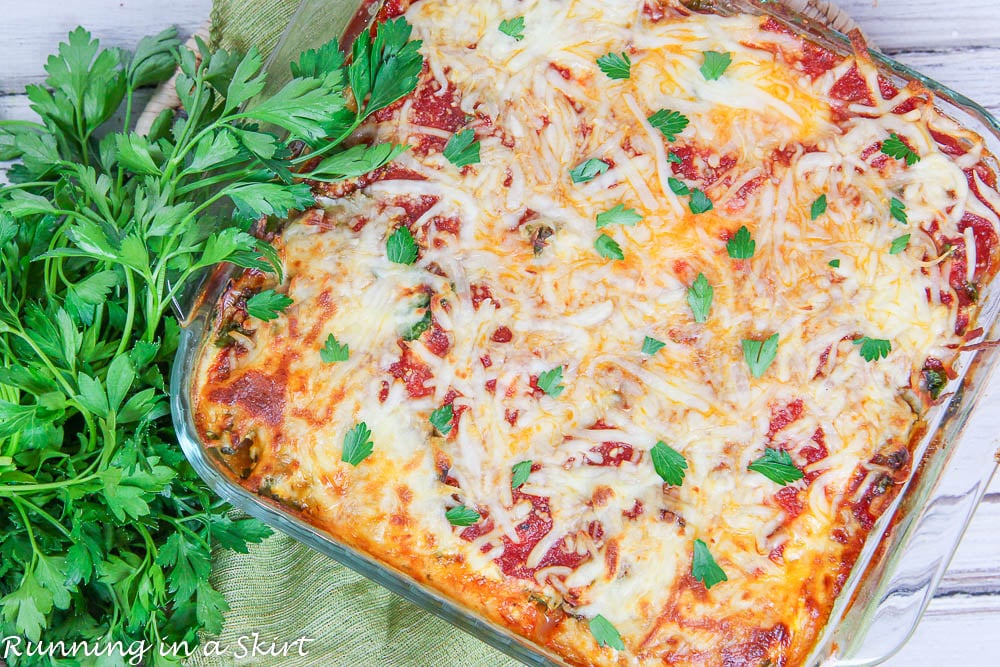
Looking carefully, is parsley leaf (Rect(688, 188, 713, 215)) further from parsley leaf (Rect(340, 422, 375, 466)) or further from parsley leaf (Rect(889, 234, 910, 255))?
parsley leaf (Rect(340, 422, 375, 466))

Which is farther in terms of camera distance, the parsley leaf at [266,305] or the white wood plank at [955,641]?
the white wood plank at [955,641]

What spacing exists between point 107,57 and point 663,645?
6.67 ft

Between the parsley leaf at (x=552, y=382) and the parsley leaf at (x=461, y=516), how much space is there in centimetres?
33

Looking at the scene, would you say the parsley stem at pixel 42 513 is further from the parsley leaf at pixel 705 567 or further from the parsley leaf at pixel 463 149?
the parsley leaf at pixel 705 567

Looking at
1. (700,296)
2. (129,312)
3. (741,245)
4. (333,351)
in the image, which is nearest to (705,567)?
(700,296)

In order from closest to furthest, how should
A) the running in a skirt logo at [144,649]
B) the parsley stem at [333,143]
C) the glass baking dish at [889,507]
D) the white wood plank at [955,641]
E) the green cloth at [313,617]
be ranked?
the parsley stem at [333,143] → the glass baking dish at [889,507] → the running in a skirt logo at [144,649] → the green cloth at [313,617] → the white wood plank at [955,641]

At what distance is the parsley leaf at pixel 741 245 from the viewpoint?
1.93 metres

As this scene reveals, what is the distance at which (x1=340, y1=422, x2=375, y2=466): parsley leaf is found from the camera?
6.20 feet

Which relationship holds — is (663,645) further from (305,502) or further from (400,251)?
(400,251)

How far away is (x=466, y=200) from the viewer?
1964 millimetres

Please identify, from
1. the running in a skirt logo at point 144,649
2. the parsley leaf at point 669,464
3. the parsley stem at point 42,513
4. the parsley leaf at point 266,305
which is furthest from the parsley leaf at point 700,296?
the parsley stem at point 42,513

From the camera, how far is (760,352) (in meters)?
1.94

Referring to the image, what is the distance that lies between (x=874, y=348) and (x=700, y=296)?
0.41 m

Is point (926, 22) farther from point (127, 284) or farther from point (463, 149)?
point (127, 284)
